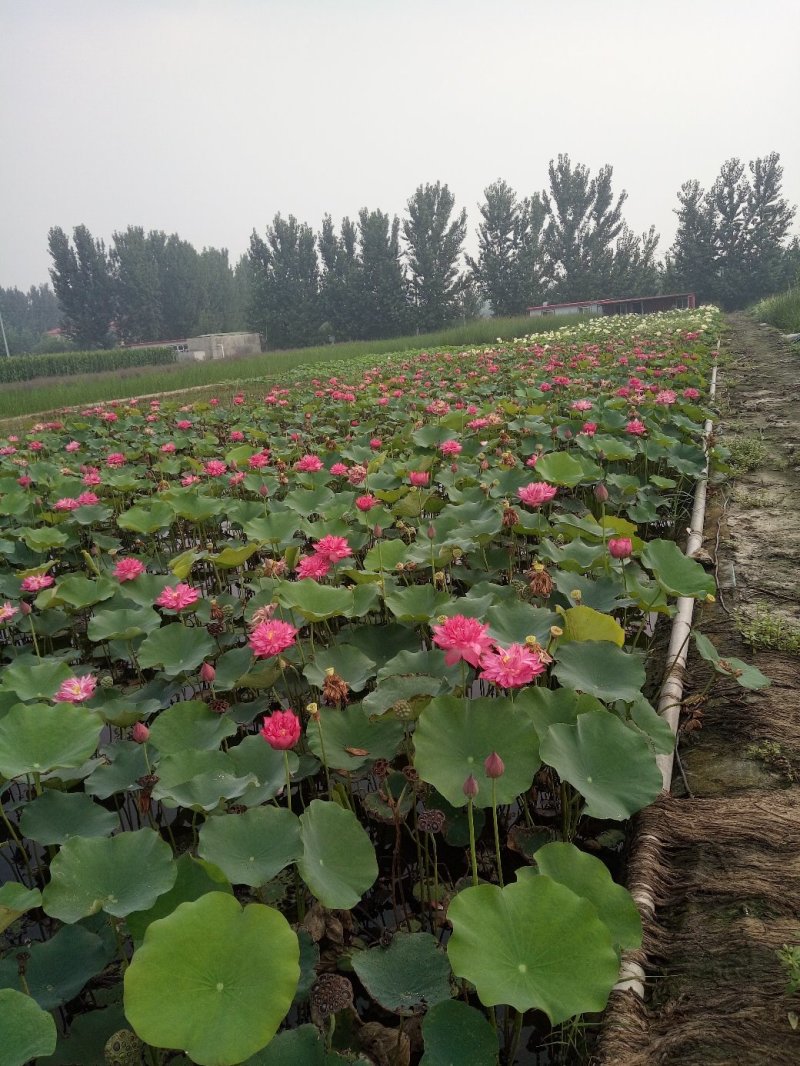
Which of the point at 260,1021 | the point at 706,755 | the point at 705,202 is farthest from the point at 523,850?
the point at 705,202

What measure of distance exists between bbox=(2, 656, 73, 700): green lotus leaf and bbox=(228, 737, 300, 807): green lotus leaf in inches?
23.6

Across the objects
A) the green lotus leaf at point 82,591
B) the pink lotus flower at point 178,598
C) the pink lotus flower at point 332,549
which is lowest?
the green lotus leaf at point 82,591

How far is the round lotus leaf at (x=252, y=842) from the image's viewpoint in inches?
41.0

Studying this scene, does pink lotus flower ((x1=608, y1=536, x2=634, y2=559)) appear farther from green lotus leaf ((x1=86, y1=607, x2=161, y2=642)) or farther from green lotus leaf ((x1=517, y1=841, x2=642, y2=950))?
green lotus leaf ((x1=86, y1=607, x2=161, y2=642))

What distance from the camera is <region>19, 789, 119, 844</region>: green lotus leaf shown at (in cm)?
125

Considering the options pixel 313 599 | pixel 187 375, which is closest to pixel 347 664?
pixel 313 599

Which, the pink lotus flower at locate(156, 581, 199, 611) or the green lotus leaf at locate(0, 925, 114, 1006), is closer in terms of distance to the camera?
the green lotus leaf at locate(0, 925, 114, 1006)

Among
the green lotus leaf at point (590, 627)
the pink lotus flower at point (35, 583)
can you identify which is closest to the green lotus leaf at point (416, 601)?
the green lotus leaf at point (590, 627)

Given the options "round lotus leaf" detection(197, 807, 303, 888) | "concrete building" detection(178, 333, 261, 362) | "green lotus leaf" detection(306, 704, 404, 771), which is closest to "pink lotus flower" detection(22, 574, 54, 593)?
"green lotus leaf" detection(306, 704, 404, 771)

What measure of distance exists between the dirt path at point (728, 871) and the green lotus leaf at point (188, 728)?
0.89 meters

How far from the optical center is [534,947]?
2.83ft

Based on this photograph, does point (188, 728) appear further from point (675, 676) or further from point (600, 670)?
point (675, 676)

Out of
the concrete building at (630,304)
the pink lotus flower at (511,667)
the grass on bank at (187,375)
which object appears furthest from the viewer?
the concrete building at (630,304)

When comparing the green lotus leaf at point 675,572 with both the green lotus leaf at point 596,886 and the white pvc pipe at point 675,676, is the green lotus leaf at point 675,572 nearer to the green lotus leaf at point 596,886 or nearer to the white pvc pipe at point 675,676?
the white pvc pipe at point 675,676
